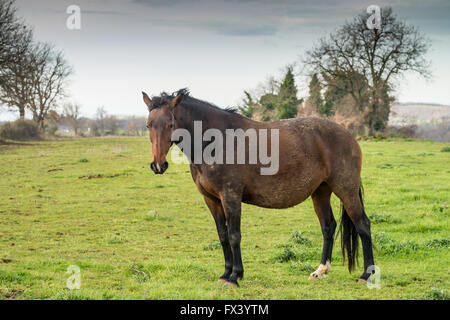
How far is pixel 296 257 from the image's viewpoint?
835 cm

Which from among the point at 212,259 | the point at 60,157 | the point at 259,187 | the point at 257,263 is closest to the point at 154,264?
the point at 212,259

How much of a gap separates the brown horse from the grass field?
757 mm

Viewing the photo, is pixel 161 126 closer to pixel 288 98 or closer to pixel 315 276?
pixel 315 276

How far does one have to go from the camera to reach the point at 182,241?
10.2m

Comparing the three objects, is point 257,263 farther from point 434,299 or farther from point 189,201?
point 189,201

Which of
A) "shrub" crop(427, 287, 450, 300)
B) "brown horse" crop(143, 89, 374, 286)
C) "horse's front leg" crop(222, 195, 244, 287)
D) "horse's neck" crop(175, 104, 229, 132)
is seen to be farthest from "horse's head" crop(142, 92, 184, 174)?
"shrub" crop(427, 287, 450, 300)

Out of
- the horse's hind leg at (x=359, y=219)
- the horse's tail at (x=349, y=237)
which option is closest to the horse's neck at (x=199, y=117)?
the horse's hind leg at (x=359, y=219)

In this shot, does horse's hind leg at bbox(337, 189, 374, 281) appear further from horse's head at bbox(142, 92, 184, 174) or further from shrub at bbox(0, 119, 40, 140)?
shrub at bbox(0, 119, 40, 140)

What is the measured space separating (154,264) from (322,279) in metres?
3.04

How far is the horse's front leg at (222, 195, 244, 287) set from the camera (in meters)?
6.16

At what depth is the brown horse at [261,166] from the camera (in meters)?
6.18

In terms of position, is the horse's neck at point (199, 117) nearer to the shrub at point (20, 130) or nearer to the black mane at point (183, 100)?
the black mane at point (183, 100)

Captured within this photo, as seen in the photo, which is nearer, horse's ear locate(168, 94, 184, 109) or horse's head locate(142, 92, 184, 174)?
horse's head locate(142, 92, 184, 174)

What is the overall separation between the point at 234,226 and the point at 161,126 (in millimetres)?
1869
